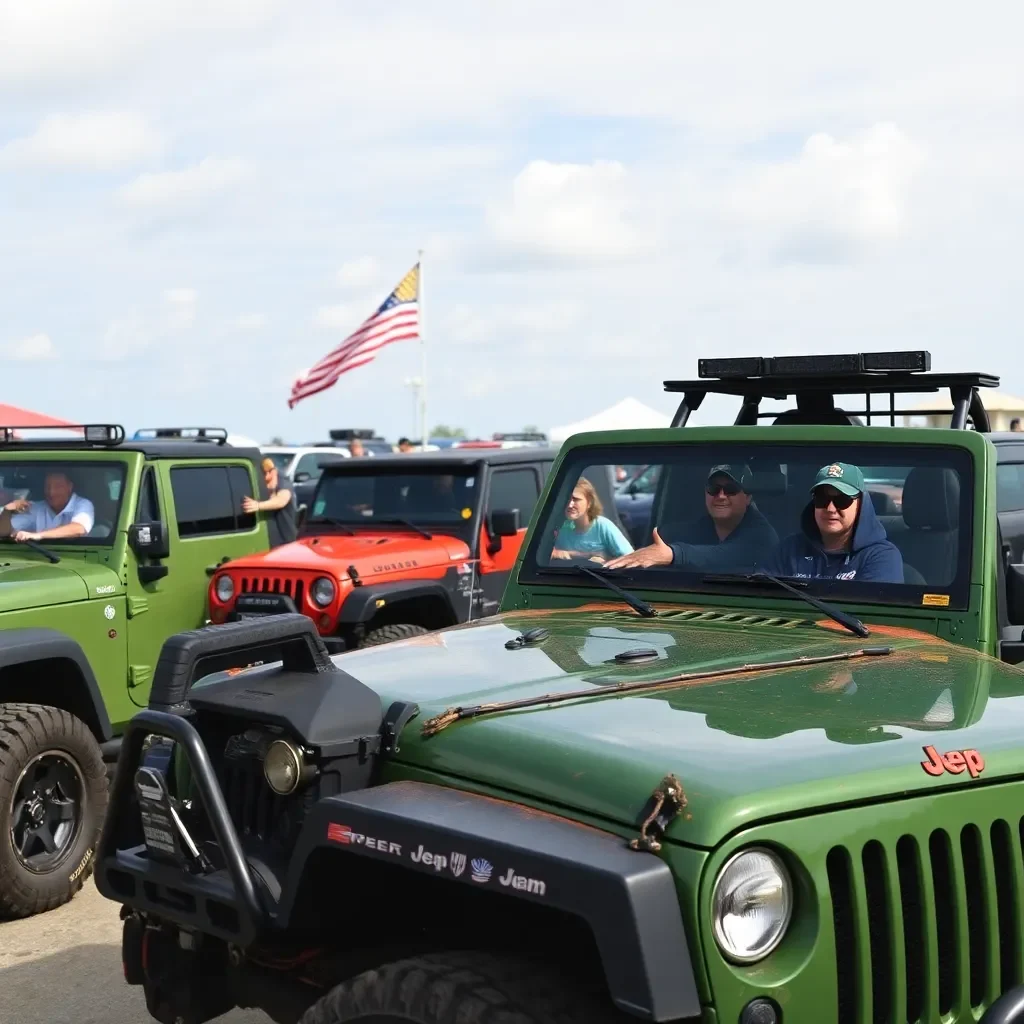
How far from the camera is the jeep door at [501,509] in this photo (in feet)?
31.3

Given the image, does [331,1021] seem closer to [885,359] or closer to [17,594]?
[885,359]

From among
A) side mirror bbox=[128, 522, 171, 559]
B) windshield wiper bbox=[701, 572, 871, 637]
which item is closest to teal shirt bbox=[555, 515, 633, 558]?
windshield wiper bbox=[701, 572, 871, 637]

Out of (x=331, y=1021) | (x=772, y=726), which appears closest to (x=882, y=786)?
(x=772, y=726)

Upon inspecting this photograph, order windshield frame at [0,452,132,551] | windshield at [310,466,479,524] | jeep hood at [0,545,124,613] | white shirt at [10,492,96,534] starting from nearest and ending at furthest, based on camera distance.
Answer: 1. jeep hood at [0,545,124,613]
2. windshield frame at [0,452,132,551]
3. white shirt at [10,492,96,534]
4. windshield at [310,466,479,524]

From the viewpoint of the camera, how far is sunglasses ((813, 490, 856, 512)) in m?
4.16

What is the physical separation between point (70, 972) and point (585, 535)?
2444 millimetres

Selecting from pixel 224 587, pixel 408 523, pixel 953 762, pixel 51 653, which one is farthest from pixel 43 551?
pixel 953 762

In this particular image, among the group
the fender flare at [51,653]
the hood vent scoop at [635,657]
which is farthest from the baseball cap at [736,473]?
the fender flare at [51,653]

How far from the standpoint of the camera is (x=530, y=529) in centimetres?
470

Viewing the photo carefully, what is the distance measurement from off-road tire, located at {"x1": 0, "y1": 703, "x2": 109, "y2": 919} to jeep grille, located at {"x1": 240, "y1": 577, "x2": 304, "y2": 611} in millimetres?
2414

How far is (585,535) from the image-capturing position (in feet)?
15.4

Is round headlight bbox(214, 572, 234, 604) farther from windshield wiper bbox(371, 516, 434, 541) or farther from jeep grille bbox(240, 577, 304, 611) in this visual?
windshield wiper bbox(371, 516, 434, 541)

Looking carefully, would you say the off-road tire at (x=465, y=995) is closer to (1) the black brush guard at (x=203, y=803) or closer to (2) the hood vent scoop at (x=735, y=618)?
(1) the black brush guard at (x=203, y=803)

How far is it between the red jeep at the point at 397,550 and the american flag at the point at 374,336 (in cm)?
1076
